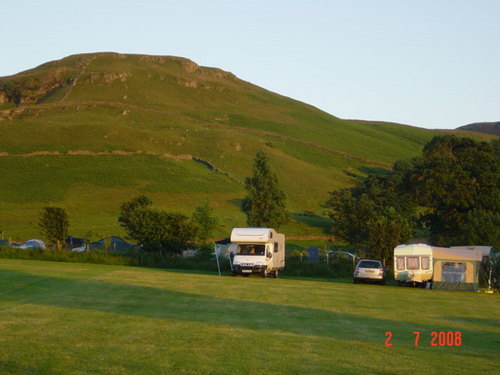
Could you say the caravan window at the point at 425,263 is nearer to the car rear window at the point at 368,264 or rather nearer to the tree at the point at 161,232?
the car rear window at the point at 368,264

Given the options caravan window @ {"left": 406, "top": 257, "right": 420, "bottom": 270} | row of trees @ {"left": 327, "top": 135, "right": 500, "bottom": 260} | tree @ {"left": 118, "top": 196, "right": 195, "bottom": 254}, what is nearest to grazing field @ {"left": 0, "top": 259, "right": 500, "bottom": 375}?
caravan window @ {"left": 406, "top": 257, "right": 420, "bottom": 270}

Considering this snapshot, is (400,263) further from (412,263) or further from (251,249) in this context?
(251,249)

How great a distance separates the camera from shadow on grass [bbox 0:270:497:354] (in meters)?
15.9

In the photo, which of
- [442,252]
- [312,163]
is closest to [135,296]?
[442,252]

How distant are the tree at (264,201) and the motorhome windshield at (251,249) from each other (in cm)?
3598

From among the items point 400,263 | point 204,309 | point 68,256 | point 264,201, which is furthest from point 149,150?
point 204,309

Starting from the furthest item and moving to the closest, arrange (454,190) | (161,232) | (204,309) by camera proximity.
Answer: (454,190), (161,232), (204,309)

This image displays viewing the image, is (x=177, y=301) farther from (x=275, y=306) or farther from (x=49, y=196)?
(x=49, y=196)

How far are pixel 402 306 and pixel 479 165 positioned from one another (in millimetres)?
48352

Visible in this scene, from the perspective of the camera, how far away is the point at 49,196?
97562 mm

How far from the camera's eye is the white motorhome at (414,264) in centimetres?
3703

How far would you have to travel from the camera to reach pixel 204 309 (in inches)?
776

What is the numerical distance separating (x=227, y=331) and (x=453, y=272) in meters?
24.8

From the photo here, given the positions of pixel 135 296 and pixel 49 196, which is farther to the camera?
pixel 49 196
